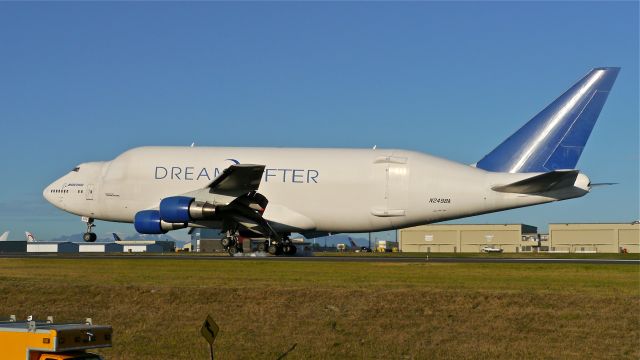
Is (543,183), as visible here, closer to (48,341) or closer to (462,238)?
(48,341)

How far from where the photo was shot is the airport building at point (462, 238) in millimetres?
119938

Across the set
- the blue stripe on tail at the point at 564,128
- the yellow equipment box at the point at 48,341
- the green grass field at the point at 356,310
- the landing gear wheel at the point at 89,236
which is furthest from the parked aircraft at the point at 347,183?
the yellow equipment box at the point at 48,341

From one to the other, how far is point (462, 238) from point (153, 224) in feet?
261

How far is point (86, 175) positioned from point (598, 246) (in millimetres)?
76620

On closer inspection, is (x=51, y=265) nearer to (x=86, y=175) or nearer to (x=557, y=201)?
(x=86, y=175)

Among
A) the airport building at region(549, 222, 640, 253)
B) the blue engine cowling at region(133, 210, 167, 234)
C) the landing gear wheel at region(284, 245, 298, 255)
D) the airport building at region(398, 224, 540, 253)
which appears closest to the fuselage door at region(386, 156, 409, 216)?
the landing gear wheel at region(284, 245, 298, 255)

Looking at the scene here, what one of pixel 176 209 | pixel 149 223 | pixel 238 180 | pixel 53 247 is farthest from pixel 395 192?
pixel 53 247

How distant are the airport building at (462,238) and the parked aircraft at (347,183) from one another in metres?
71.0

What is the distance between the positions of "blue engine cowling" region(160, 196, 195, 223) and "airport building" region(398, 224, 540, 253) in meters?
76.2

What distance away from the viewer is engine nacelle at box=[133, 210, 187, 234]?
48156mm

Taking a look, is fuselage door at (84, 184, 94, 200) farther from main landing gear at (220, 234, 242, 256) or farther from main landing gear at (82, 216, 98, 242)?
main landing gear at (220, 234, 242, 256)

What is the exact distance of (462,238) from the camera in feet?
399

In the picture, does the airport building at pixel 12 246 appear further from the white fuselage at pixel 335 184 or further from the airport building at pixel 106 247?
the white fuselage at pixel 335 184

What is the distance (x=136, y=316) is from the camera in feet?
96.2
